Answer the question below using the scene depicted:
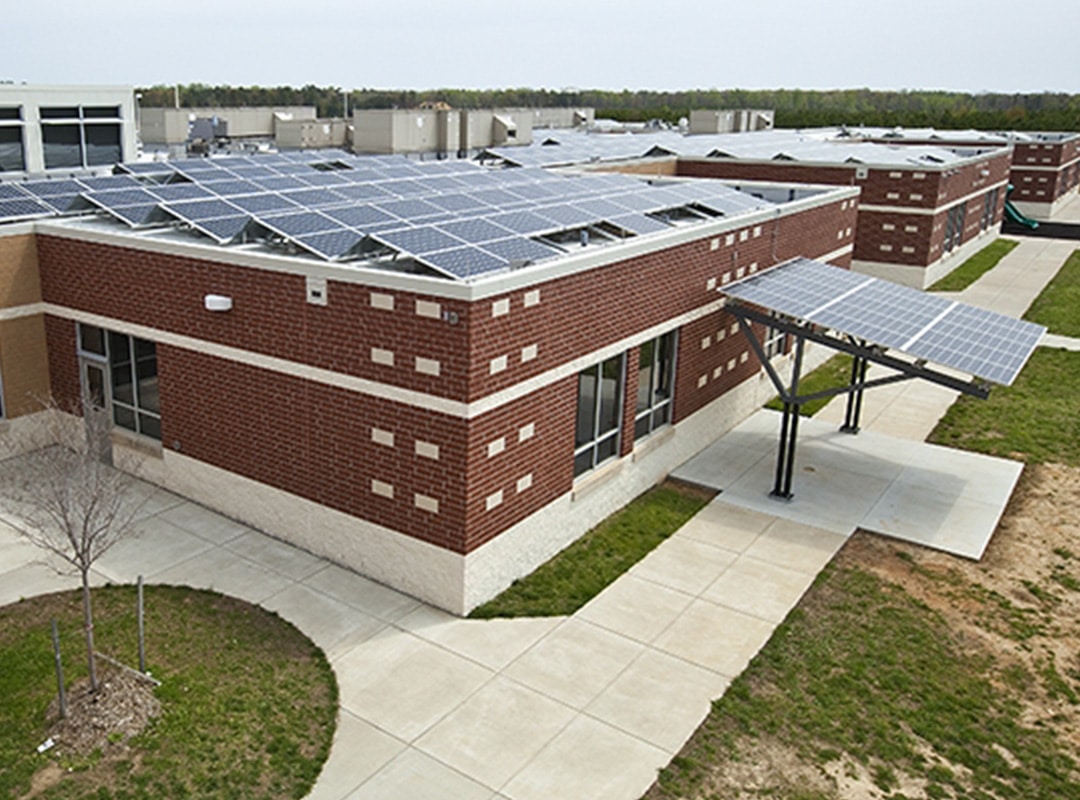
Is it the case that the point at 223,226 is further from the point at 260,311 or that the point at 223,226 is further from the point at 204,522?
the point at 204,522

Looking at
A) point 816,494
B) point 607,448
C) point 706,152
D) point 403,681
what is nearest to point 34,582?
point 403,681

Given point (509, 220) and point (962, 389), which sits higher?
point (509, 220)

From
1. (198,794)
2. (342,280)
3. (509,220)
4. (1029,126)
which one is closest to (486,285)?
(342,280)

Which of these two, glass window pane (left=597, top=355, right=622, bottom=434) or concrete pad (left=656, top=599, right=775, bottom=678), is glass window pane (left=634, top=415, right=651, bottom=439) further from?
concrete pad (left=656, top=599, right=775, bottom=678)

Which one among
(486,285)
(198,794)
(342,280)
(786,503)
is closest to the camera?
(198,794)

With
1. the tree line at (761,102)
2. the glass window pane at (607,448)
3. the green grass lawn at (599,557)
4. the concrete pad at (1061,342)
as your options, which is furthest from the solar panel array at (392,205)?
the tree line at (761,102)

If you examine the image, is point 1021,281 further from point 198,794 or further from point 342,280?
point 198,794
